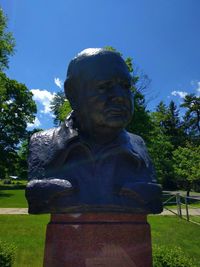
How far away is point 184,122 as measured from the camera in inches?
2007

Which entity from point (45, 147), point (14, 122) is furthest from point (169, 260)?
point (14, 122)

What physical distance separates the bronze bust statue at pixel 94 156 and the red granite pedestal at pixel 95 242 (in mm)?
109

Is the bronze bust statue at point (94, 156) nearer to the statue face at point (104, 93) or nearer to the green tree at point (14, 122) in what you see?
the statue face at point (104, 93)

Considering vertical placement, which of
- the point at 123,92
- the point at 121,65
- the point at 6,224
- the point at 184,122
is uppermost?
the point at 184,122

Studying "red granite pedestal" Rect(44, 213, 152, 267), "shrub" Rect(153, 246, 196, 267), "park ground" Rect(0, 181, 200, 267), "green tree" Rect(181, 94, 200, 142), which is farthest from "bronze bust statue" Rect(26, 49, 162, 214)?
"green tree" Rect(181, 94, 200, 142)

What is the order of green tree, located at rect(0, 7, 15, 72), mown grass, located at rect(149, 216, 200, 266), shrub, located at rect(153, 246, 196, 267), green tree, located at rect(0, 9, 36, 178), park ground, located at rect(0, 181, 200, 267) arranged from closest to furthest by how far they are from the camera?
shrub, located at rect(153, 246, 196, 267), park ground, located at rect(0, 181, 200, 267), mown grass, located at rect(149, 216, 200, 266), green tree, located at rect(0, 7, 15, 72), green tree, located at rect(0, 9, 36, 178)

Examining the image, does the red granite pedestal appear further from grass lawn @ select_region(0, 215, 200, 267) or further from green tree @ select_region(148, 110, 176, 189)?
green tree @ select_region(148, 110, 176, 189)

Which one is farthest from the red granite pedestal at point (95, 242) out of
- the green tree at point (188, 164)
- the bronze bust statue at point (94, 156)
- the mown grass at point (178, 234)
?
the green tree at point (188, 164)

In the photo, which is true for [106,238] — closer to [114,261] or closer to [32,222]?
[114,261]

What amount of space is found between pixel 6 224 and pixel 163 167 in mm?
22588

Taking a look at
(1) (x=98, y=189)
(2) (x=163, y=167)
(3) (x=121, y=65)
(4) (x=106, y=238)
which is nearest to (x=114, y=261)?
(4) (x=106, y=238)

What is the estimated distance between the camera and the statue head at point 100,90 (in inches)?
143

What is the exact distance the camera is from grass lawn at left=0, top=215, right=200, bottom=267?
780cm

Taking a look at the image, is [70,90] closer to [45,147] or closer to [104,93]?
[104,93]
